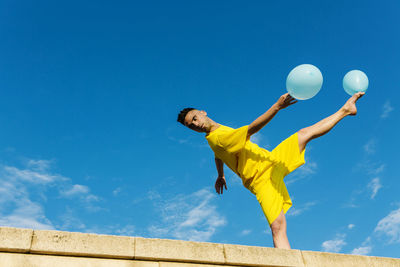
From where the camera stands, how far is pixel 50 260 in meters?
3.62

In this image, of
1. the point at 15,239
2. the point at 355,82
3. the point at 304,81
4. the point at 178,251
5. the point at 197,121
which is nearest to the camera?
the point at 15,239

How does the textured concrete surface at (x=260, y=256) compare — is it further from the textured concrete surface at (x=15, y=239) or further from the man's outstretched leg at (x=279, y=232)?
the textured concrete surface at (x=15, y=239)

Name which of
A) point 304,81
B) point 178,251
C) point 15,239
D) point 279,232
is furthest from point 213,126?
point 15,239

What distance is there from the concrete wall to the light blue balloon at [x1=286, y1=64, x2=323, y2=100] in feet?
6.15

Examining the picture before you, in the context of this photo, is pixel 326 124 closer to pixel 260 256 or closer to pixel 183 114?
pixel 183 114

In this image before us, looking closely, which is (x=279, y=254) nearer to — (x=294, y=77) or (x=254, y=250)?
(x=254, y=250)

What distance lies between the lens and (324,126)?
225 inches

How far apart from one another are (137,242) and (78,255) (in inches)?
20.4

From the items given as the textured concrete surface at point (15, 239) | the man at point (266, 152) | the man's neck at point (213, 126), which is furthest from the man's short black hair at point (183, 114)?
the textured concrete surface at point (15, 239)

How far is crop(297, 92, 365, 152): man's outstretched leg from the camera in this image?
573 centimetres

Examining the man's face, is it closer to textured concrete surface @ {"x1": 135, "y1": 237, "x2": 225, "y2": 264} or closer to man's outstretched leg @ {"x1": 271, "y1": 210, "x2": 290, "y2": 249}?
man's outstretched leg @ {"x1": 271, "y1": 210, "x2": 290, "y2": 249}

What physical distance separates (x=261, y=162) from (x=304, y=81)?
3.99 ft

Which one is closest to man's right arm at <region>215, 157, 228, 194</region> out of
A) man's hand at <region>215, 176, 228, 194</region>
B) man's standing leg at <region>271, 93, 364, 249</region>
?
man's hand at <region>215, 176, 228, 194</region>

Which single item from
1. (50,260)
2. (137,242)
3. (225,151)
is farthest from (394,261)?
(50,260)
